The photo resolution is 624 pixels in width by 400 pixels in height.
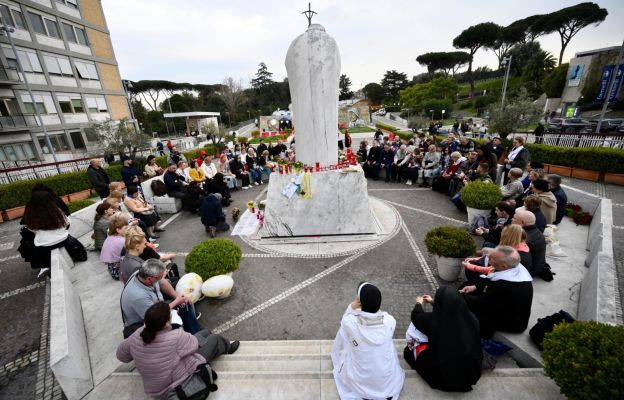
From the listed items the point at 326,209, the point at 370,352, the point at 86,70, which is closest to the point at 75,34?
the point at 86,70

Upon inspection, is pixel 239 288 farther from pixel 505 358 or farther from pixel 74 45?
pixel 74 45

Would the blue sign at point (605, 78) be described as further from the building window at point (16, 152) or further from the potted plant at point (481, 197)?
the building window at point (16, 152)

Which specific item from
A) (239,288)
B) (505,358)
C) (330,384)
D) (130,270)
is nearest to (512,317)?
(505,358)

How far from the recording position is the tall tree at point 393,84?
74.7 meters

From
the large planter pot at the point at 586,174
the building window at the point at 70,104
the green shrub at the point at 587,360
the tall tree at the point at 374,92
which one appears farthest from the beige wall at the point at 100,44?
the tall tree at the point at 374,92

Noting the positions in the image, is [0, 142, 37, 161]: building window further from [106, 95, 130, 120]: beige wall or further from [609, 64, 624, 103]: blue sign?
[609, 64, 624, 103]: blue sign

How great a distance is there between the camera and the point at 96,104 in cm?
2717

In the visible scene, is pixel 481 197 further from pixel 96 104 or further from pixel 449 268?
pixel 96 104

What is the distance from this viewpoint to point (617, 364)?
224 centimetres

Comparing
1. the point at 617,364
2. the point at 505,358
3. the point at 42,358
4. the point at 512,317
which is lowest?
the point at 42,358

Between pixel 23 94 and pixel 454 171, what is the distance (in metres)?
32.1

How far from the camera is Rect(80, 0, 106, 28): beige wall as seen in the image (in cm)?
2580

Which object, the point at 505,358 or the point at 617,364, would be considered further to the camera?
the point at 505,358

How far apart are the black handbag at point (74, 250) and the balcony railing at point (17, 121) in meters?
23.4
